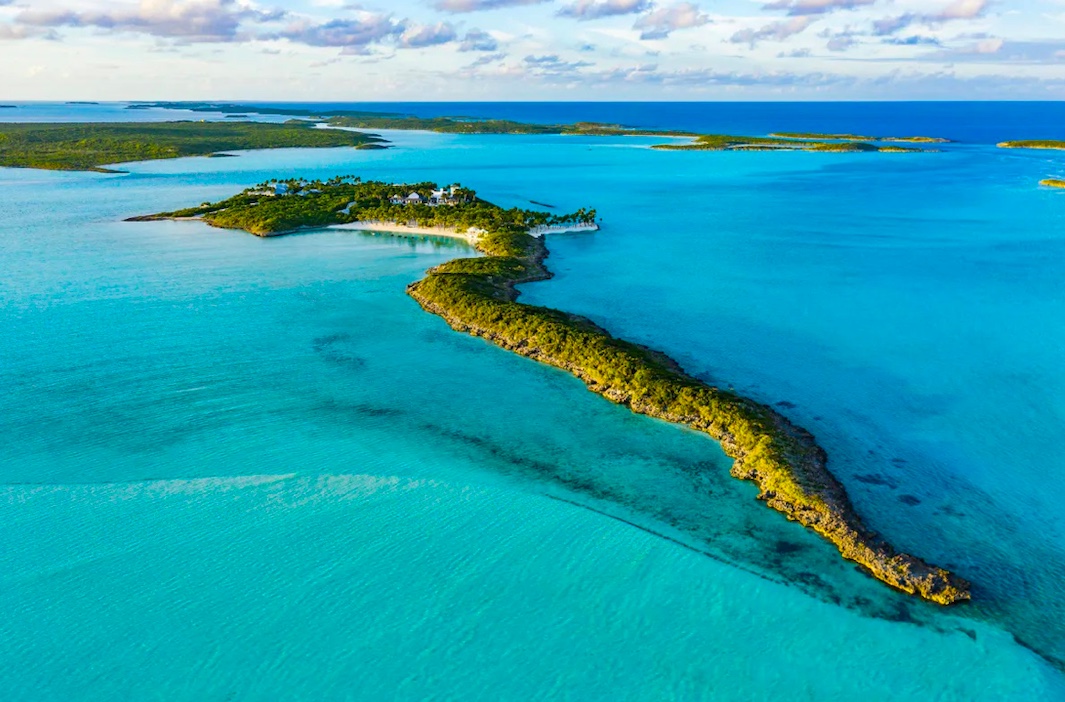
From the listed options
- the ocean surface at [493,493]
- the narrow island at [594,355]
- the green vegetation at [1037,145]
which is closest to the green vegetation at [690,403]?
the narrow island at [594,355]

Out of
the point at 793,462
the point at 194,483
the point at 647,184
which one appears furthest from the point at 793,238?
the point at 194,483

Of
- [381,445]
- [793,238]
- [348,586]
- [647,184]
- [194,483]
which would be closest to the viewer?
[348,586]

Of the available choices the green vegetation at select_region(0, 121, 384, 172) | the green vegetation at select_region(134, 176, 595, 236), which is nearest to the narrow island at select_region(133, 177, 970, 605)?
the green vegetation at select_region(134, 176, 595, 236)

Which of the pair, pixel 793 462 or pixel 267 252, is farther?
pixel 267 252

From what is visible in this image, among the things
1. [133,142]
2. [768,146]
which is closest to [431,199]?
[133,142]

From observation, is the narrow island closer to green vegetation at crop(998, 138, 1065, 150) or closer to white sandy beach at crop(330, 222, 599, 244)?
white sandy beach at crop(330, 222, 599, 244)

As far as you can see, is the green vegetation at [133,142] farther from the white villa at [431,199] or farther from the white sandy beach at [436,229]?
the white sandy beach at [436,229]

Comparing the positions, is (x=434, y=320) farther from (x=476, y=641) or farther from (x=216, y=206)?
(x=216, y=206)
